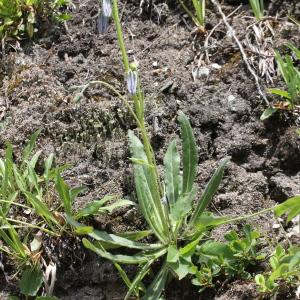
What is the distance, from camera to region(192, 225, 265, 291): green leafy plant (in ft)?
8.96

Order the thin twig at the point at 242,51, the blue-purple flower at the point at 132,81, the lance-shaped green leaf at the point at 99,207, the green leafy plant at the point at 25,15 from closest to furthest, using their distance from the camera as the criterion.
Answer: the blue-purple flower at the point at 132,81 → the lance-shaped green leaf at the point at 99,207 → the thin twig at the point at 242,51 → the green leafy plant at the point at 25,15

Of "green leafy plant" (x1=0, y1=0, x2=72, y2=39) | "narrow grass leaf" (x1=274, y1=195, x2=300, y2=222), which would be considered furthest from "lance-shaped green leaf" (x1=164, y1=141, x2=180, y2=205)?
"green leafy plant" (x1=0, y1=0, x2=72, y2=39)

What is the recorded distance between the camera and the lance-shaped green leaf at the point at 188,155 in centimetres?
300

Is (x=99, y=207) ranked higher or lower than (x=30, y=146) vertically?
lower

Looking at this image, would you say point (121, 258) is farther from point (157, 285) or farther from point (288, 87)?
point (288, 87)

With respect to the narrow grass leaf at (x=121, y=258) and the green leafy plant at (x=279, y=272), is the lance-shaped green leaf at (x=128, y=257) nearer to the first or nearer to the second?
the narrow grass leaf at (x=121, y=258)

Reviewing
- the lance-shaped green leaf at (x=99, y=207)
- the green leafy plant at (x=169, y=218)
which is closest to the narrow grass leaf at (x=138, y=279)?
the green leafy plant at (x=169, y=218)

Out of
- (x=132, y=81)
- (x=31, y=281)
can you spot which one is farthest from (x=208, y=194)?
(x=31, y=281)

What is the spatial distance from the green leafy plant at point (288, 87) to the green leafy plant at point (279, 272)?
93 cm

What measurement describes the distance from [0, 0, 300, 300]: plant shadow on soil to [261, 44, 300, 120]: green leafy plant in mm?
74

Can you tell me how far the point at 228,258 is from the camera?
2.74 meters

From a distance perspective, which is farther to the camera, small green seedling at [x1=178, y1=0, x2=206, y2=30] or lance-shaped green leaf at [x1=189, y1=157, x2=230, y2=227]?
small green seedling at [x1=178, y1=0, x2=206, y2=30]

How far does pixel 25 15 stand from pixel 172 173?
174 centimetres

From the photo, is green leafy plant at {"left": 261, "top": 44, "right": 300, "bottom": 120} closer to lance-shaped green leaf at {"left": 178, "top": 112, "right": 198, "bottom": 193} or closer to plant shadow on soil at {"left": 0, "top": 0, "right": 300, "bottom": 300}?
plant shadow on soil at {"left": 0, "top": 0, "right": 300, "bottom": 300}
